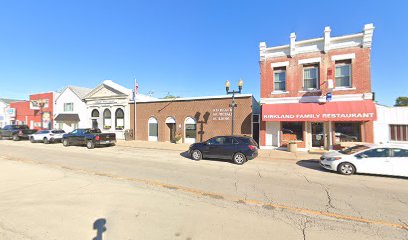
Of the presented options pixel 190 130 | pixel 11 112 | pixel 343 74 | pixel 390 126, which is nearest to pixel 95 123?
pixel 190 130

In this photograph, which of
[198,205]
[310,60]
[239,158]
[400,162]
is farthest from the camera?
[310,60]

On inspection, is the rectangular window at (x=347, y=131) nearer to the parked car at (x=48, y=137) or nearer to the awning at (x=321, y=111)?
the awning at (x=321, y=111)

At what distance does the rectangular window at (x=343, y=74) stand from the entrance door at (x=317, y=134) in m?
3.18

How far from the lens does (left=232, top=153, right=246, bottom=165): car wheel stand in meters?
10.9

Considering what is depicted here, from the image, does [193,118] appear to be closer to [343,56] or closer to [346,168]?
[343,56]

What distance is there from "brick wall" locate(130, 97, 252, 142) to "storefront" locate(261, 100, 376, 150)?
2.06 metres

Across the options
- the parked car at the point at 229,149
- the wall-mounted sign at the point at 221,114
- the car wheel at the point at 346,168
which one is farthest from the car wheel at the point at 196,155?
the wall-mounted sign at the point at 221,114

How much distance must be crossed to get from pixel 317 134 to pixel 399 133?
17.4ft

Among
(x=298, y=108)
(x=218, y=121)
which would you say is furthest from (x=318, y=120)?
(x=218, y=121)

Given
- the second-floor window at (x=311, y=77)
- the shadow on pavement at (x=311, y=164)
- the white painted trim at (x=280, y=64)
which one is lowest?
the shadow on pavement at (x=311, y=164)

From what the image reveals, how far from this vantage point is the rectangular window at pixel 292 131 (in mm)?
15891

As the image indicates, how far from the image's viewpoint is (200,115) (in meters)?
19.8

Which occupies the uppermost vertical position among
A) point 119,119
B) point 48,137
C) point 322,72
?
point 322,72

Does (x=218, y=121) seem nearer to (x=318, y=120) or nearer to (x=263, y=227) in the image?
(x=318, y=120)
